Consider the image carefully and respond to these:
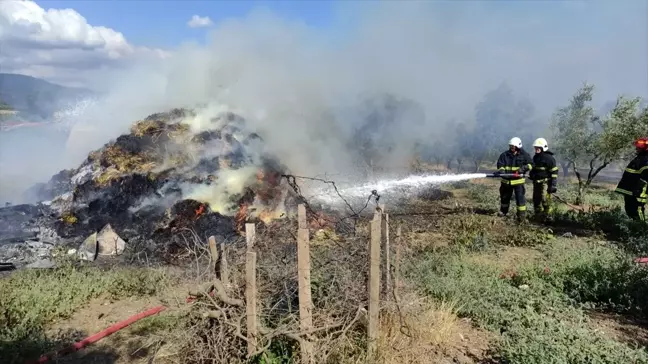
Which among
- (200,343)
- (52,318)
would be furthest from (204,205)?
(200,343)

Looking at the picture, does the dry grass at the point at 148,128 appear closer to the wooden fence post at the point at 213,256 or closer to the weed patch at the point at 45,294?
the weed patch at the point at 45,294

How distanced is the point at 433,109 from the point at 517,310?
19.3 meters

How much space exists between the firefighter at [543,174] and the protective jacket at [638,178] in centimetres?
129

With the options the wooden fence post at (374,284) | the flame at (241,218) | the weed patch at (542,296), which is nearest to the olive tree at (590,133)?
the weed patch at (542,296)

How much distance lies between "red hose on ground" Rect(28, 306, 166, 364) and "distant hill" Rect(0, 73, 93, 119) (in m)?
20.8

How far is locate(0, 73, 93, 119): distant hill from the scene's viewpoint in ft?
80.8

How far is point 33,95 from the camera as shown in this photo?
27031mm

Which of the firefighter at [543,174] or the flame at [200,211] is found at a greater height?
the firefighter at [543,174]

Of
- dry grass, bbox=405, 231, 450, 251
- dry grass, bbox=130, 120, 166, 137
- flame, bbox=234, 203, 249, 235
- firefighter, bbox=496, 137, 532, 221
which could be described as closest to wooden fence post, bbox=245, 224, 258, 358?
dry grass, bbox=405, 231, 450, 251

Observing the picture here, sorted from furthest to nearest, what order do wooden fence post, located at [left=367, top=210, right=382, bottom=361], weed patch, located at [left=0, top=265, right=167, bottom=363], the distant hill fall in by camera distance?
the distant hill < weed patch, located at [left=0, top=265, right=167, bottom=363] < wooden fence post, located at [left=367, top=210, right=382, bottom=361]

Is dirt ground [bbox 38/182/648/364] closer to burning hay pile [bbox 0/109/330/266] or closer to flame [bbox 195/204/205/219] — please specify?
burning hay pile [bbox 0/109/330/266]

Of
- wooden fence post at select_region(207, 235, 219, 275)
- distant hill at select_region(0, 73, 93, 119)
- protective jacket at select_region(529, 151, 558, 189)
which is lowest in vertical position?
wooden fence post at select_region(207, 235, 219, 275)

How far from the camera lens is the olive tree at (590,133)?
1151 centimetres

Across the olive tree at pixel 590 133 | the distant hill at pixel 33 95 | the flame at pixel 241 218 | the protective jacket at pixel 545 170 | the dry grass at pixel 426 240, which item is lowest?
the dry grass at pixel 426 240
